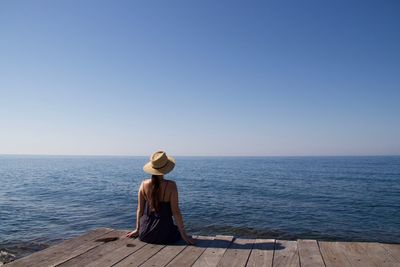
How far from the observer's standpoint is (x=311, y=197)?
92.9ft

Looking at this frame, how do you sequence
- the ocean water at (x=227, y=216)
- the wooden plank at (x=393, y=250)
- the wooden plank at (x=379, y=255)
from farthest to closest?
the ocean water at (x=227, y=216), the wooden plank at (x=393, y=250), the wooden plank at (x=379, y=255)

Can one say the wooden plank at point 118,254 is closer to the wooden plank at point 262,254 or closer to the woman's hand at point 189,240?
the woman's hand at point 189,240

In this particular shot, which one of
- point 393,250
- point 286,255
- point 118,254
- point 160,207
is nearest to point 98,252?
point 118,254

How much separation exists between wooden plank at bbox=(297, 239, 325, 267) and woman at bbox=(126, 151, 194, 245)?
195cm

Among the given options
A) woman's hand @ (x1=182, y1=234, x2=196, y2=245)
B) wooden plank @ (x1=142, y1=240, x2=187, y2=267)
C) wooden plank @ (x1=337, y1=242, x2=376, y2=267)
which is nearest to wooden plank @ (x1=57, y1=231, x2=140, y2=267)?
wooden plank @ (x1=142, y1=240, x2=187, y2=267)

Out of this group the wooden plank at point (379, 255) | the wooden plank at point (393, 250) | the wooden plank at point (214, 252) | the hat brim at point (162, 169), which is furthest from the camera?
the hat brim at point (162, 169)

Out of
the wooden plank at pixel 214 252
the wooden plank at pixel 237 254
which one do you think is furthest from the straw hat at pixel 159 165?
the wooden plank at pixel 237 254

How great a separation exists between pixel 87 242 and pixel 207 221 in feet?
41.5

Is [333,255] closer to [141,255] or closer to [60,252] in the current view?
[141,255]

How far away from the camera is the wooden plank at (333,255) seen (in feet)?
15.6

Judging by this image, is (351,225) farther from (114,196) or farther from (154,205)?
(114,196)

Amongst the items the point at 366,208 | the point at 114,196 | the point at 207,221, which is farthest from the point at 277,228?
the point at 114,196

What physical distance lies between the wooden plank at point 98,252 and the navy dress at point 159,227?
31 centimetres

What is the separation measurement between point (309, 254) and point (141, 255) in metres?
2.75
